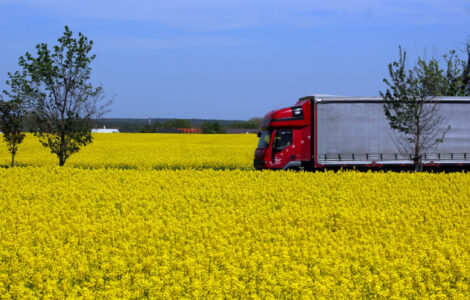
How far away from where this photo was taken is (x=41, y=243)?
1158 cm

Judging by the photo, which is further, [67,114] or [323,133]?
[67,114]

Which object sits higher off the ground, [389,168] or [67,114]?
[67,114]

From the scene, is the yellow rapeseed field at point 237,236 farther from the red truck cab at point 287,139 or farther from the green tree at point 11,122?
the green tree at point 11,122

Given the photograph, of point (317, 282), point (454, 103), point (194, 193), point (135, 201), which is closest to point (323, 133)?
point (454, 103)

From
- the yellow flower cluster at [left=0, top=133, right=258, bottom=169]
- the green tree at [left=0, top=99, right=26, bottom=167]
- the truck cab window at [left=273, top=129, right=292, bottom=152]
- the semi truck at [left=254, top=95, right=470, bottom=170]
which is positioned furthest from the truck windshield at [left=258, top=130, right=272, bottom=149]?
the green tree at [left=0, top=99, right=26, bottom=167]

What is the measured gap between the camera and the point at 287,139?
26.0 metres

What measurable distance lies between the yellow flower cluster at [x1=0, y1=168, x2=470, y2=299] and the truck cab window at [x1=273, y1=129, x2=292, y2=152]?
4.96 m

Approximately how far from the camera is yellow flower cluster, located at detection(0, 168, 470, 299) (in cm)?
849

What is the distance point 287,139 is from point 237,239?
48.4 ft

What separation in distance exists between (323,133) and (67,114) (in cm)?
1315

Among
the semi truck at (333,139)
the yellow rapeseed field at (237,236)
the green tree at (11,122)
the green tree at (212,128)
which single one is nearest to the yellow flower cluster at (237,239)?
the yellow rapeseed field at (237,236)

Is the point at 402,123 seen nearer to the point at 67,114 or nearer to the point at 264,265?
the point at 67,114

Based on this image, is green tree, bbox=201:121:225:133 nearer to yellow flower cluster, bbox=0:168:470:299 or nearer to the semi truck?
the semi truck

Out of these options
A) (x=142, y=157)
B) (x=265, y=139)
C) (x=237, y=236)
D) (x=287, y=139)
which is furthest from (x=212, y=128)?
(x=237, y=236)
